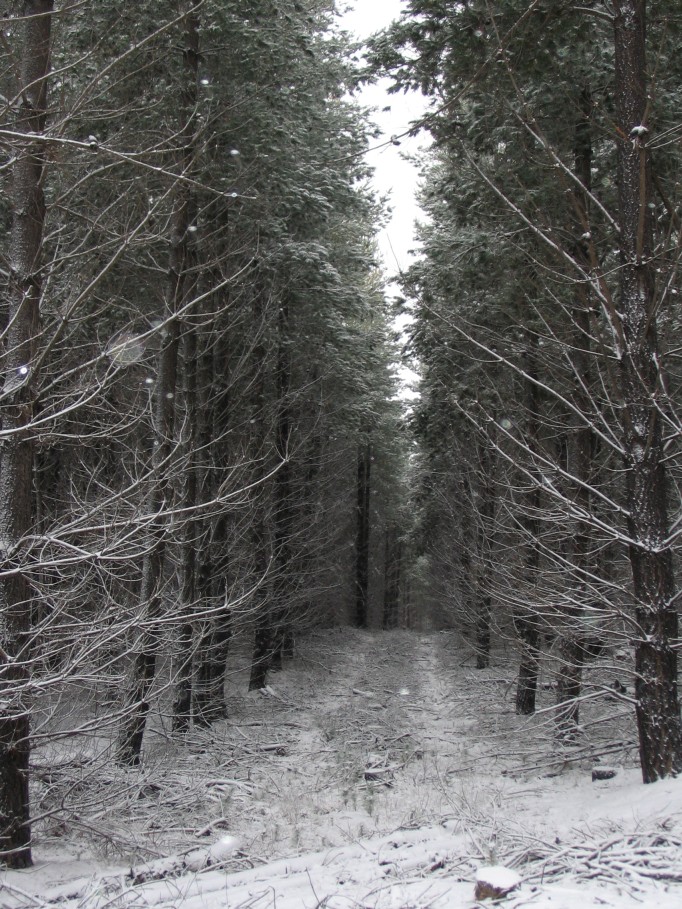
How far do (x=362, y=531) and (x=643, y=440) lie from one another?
77.1ft

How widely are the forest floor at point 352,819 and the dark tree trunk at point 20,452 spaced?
23 cm

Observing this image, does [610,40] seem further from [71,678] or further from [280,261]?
[71,678]

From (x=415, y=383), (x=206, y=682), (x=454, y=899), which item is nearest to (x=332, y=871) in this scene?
(x=454, y=899)

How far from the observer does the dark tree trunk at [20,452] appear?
473cm

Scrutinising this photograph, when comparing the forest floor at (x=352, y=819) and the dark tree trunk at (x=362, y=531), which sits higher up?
the dark tree trunk at (x=362, y=531)

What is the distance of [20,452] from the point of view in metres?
5.08

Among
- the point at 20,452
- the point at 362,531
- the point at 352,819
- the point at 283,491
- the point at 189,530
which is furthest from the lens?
the point at 362,531

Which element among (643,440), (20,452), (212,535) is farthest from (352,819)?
(212,535)

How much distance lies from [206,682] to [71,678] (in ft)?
22.9

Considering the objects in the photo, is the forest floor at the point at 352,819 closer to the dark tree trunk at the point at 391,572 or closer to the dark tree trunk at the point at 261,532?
the dark tree trunk at the point at 261,532

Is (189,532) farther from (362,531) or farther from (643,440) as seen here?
(362,531)

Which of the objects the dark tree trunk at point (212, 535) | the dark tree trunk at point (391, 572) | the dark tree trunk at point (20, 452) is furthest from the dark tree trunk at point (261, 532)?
the dark tree trunk at point (391, 572)

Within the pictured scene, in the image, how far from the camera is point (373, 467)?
32.3m

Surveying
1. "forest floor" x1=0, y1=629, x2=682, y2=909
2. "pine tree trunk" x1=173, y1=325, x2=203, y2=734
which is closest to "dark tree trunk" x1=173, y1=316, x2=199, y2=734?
"pine tree trunk" x1=173, y1=325, x2=203, y2=734
